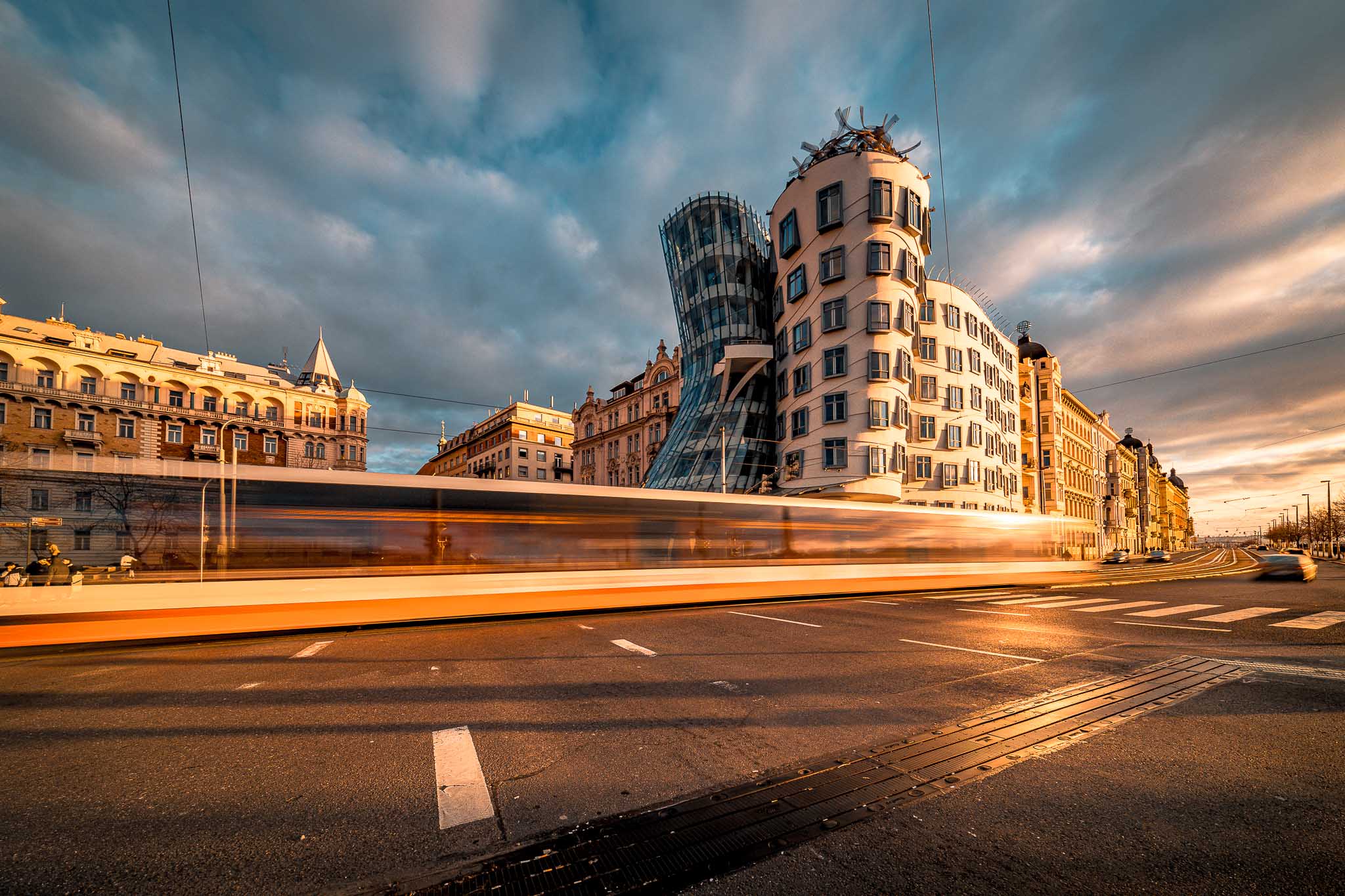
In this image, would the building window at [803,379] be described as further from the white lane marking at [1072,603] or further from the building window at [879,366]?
the white lane marking at [1072,603]

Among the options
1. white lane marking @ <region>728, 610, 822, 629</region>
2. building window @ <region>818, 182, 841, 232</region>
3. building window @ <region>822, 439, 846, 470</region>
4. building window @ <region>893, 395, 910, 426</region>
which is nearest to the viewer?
white lane marking @ <region>728, 610, 822, 629</region>

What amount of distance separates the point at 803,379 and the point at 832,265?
756 centimetres

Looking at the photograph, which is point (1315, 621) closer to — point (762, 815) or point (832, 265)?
point (762, 815)

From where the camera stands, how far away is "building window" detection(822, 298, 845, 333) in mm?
34344

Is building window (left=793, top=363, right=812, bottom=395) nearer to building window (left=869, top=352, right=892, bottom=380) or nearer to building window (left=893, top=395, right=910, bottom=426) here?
building window (left=869, top=352, right=892, bottom=380)

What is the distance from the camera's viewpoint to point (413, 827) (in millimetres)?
2916

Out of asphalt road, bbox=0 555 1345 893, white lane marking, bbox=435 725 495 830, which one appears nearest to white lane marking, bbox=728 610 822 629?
asphalt road, bbox=0 555 1345 893

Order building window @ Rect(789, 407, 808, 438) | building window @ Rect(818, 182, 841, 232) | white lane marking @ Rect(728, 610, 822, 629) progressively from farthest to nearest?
building window @ Rect(789, 407, 808, 438) < building window @ Rect(818, 182, 841, 232) < white lane marking @ Rect(728, 610, 822, 629)

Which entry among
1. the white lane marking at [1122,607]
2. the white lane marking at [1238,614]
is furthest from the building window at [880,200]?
the white lane marking at [1238,614]

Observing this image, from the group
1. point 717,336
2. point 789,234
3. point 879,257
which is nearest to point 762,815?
point 879,257

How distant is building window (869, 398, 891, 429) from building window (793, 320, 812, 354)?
6337 millimetres

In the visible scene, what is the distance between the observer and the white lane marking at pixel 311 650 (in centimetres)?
743

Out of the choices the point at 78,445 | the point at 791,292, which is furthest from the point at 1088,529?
the point at 78,445

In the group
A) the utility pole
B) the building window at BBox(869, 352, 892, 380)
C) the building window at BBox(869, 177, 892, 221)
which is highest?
the building window at BBox(869, 177, 892, 221)
